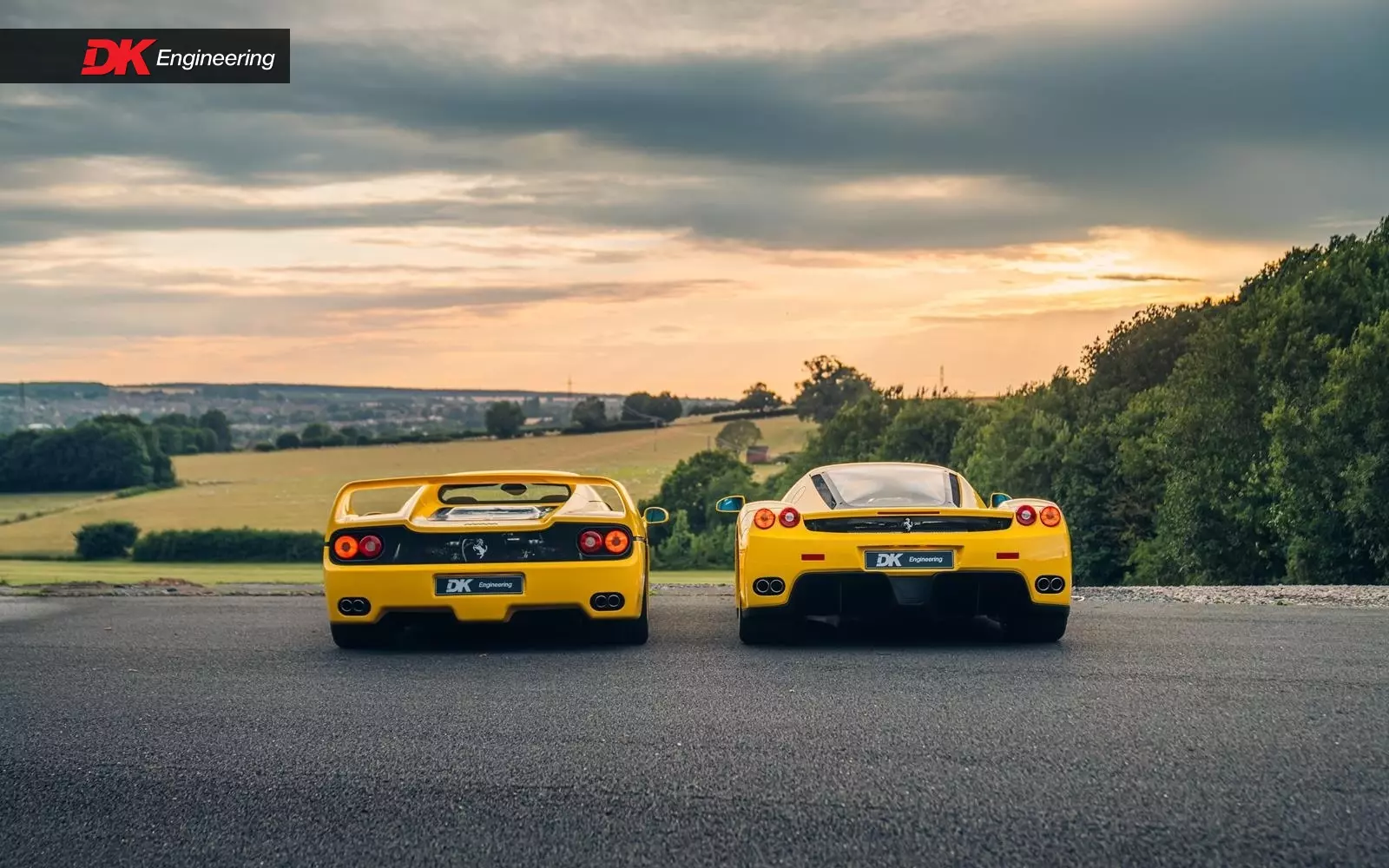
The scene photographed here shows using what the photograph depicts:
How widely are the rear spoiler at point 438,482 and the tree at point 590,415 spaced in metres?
80.7

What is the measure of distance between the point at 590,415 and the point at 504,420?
26.4 ft

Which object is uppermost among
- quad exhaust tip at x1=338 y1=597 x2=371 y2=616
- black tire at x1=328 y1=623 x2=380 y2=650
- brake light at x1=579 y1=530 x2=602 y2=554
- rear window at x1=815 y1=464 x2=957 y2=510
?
rear window at x1=815 y1=464 x2=957 y2=510

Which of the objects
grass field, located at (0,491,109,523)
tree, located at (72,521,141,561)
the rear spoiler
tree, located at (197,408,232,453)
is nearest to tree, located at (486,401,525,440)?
tree, located at (197,408,232,453)

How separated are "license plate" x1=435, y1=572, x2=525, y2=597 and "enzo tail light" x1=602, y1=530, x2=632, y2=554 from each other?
1.91ft

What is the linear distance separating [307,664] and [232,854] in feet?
13.5

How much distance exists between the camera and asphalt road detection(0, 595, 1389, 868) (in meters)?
4.12

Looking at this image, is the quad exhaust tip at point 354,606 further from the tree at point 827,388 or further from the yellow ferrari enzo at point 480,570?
the tree at point 827,388

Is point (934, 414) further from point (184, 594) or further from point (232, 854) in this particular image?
point (232, 854)

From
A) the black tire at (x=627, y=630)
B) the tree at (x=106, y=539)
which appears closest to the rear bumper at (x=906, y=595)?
the black tire at (x=627, y=630)

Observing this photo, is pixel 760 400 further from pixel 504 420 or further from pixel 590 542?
pixel 590 542

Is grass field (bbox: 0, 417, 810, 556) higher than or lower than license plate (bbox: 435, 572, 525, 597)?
lower

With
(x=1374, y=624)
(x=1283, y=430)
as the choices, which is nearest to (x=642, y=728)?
(x=1374, y=624)

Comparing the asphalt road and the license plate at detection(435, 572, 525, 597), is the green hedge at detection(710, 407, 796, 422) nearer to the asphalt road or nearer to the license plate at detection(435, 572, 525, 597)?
the license plate at detection(435, 572, 525, 597)

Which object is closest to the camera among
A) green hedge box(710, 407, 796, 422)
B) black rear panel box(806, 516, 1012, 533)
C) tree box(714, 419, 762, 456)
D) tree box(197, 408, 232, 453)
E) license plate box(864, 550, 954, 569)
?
license plate box(864, 550, 954, 569)
